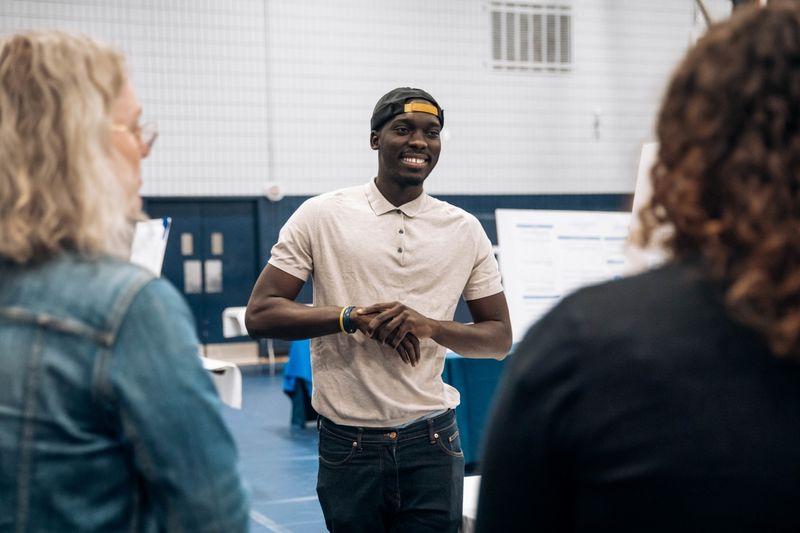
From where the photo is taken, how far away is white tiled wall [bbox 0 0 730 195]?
11.5 m

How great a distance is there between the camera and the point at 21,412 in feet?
3.54

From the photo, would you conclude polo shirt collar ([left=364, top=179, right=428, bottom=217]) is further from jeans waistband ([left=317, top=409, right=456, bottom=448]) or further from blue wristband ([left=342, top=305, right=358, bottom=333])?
jeans waistband ([left=317, top=409, right=456, bottom=448])

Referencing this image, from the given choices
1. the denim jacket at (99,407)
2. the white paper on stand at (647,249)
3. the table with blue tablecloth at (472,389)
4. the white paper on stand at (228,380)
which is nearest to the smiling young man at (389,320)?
the denim jacket at (99,407)

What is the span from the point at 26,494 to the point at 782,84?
0.98 m

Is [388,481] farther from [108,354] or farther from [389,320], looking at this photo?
[108,354]

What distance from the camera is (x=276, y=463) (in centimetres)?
648

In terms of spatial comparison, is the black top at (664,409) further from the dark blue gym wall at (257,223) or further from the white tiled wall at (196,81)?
the white tiled wall at (196,81)

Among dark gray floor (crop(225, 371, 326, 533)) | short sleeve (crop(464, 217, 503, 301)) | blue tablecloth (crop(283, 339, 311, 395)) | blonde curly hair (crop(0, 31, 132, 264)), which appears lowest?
dark gray floor (crop(225, 371, 326, 533))

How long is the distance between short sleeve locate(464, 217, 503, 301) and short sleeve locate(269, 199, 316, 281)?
1.59 ft

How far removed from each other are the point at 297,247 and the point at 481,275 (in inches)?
21.7

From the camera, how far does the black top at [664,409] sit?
31.5 inches

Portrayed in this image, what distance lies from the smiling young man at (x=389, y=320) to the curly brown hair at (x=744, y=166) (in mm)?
1453

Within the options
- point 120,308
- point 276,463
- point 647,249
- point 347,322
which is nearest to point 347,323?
point 347,322

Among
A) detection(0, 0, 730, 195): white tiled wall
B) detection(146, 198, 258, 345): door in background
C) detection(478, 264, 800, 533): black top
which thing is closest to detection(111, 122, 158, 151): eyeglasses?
detection(478, 264, 800, 533): black top
